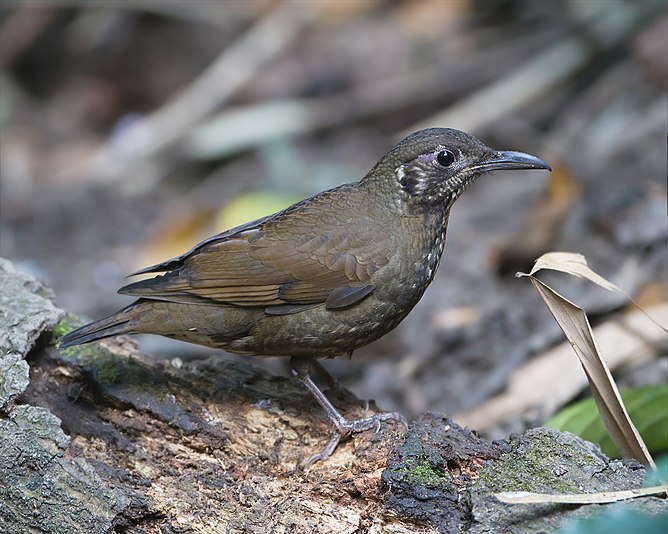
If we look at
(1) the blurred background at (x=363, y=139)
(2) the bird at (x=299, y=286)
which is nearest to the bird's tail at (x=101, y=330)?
(2) the bird at (x=299, y=286)

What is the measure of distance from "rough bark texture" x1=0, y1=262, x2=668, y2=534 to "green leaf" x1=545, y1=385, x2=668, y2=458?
772 millimetres

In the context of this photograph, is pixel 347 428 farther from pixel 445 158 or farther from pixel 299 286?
pixel 445 158

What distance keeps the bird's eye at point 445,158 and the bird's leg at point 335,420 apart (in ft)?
3.77

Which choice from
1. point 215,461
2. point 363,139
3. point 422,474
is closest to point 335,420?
point 215,461

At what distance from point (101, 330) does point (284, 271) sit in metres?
0.84

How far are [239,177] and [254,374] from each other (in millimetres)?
5323

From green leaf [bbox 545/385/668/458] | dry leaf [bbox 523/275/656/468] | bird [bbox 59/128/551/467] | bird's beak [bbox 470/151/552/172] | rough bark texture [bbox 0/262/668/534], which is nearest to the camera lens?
rough bark texture [bbox 0/262/668/534]

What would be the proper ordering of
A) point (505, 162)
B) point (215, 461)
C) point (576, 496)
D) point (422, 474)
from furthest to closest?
point (505, 162)
point (215, 461)
point (422, 474)
point (576, 496)

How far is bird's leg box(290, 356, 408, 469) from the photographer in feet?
12.3

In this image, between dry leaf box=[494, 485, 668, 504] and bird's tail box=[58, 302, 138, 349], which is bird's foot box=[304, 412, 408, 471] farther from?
bird's tail box=[58, 302, 138, 349]

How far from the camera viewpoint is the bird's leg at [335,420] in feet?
12.3

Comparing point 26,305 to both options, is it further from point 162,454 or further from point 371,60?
point 371,60

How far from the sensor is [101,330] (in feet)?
12.8

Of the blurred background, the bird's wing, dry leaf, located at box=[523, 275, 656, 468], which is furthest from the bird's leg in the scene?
the blurred background
